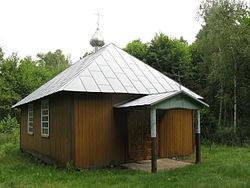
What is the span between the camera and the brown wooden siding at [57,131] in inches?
331

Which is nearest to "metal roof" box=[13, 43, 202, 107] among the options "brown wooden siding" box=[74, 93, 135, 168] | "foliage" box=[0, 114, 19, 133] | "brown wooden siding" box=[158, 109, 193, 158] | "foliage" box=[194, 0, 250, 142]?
"brown wooden siding" box=[74, 93, 135, 168]

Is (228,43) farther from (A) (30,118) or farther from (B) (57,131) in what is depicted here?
(A) (30,118)

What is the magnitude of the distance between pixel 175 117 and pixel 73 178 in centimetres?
466

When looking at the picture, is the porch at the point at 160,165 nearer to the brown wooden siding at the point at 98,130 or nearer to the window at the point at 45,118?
the brown wooden siding at the point at 98,130

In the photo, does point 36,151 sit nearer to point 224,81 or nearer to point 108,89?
point 108,89

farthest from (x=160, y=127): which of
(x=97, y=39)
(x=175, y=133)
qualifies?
(x=97, y=39)

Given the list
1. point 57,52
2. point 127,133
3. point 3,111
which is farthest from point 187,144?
point 57,52

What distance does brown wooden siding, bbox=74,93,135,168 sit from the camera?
8234 mm

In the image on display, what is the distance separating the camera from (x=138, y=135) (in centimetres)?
928

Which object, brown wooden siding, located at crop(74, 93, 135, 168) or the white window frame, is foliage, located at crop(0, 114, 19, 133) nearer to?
the white window frame

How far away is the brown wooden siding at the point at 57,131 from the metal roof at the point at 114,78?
1.52ft

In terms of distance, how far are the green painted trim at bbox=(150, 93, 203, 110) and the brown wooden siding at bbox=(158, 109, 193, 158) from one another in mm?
1931

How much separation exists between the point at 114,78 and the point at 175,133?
3132 millimetres

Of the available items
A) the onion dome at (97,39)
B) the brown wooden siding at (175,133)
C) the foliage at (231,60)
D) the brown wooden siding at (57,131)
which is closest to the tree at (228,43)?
the foliage at (231,60)
